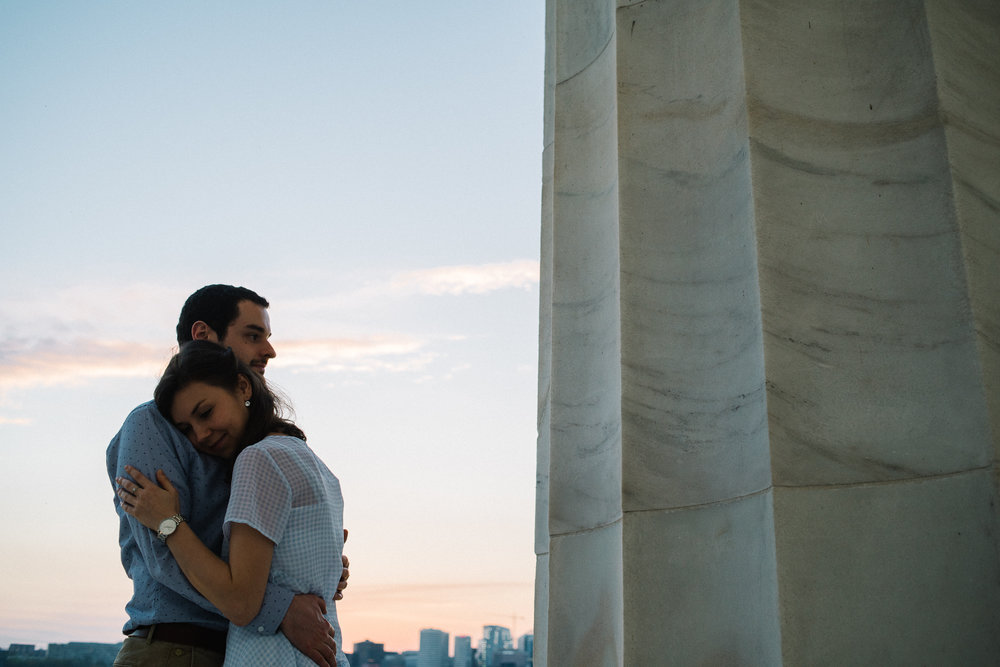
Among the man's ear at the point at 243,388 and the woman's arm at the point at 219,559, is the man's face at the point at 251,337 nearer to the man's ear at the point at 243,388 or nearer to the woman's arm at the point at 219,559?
the man's ear at the point at 243,388

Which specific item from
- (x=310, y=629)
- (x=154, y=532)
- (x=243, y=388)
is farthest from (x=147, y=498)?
(x=310, y=629)

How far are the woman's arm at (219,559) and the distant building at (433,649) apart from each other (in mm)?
35320

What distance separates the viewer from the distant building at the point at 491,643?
127 feet

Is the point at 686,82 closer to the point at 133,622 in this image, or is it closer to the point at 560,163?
the point at 560,163

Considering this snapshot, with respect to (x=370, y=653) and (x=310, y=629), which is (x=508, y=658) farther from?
(x=310, y=629)

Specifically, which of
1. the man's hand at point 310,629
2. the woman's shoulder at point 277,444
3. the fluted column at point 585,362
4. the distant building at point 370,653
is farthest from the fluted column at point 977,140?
the distant building at point 370,653

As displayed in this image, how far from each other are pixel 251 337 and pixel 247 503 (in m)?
2.52

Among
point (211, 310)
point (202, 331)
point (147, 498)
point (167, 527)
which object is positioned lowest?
point (167, 527)

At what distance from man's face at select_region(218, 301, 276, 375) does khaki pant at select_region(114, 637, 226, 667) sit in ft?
7.87

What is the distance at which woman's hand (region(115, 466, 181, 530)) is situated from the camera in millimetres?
3779

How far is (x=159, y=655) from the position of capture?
3770 millimetres

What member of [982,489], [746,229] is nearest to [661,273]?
[746,229]

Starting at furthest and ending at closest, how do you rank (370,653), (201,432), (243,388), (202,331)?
(370,653) < (202,331) < (243,388) < (201,432)

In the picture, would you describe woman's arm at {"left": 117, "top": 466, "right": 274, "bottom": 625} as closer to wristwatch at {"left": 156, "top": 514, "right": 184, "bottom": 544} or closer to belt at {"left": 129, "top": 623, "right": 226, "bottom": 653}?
wristwatch at {"left": 156, "top": 514, "right": 184, "bottom": 544}
